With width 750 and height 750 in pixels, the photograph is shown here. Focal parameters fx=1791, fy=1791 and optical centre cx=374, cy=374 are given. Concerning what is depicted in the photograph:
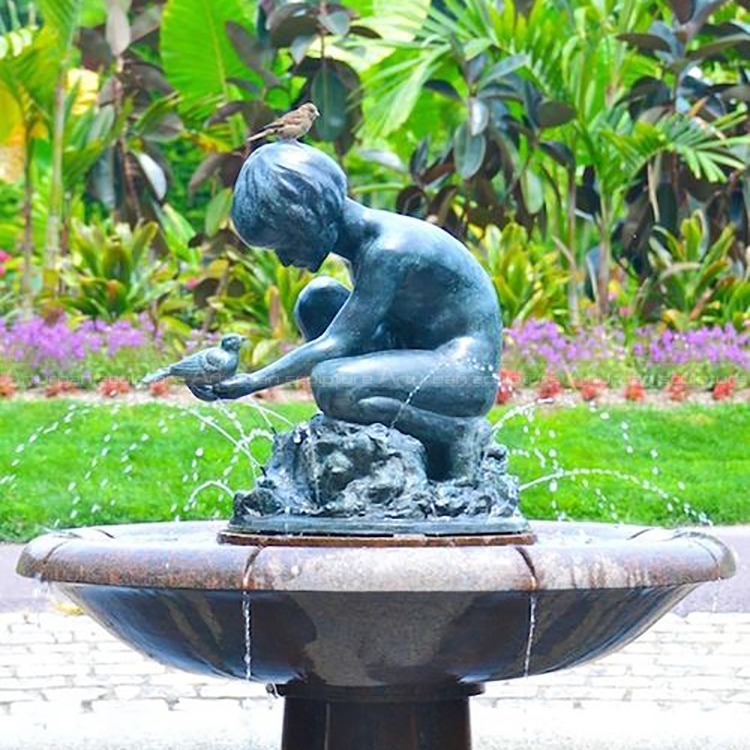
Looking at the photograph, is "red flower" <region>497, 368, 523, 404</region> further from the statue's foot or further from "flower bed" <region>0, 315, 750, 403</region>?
the statue's foot

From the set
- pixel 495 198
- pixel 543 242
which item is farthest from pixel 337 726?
pixel 543 242

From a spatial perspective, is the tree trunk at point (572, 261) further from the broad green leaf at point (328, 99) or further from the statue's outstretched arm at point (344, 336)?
the statue's outstretched arm at point (344, 336)

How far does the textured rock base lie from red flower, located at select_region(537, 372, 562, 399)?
9.04m

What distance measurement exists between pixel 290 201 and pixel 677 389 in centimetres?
981

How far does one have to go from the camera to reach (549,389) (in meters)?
13.4

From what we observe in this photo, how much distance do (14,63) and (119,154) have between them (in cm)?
273

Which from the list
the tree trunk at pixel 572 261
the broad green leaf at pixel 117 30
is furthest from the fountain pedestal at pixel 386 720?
the broad green leaf at pixel 117 30

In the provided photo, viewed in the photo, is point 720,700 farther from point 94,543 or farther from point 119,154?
point 119,154

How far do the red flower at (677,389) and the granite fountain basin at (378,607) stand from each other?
958cm

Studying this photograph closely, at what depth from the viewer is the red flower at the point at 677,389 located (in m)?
13.8

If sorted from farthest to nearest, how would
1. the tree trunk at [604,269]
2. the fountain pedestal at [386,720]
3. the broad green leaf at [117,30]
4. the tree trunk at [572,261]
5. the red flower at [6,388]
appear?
1. the broad green leaf at [117,30]
2. the tree trunk at [604,269]
3. the tree trunk at [572,261]
4. the red flower at [6,388]
5. the fountain pedestal at [386,720]

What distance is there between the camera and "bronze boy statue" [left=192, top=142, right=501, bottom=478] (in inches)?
168

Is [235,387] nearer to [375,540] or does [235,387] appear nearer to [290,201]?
[290,201]

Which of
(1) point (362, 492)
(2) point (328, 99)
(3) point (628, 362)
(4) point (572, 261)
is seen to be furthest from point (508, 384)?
(1) point (362, 492)
